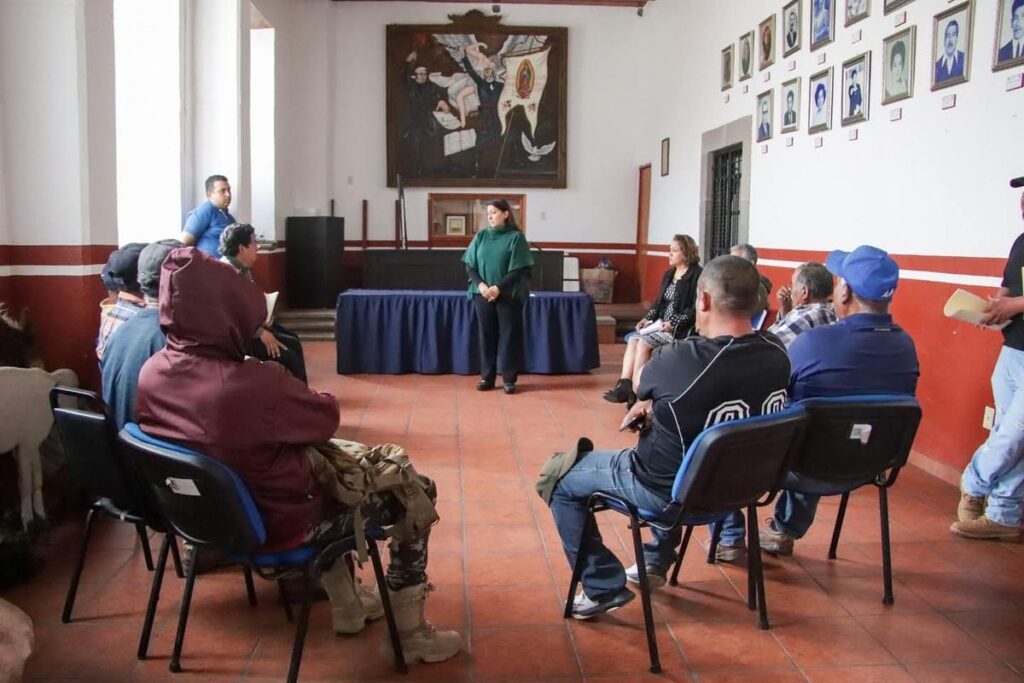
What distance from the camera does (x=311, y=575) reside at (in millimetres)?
2078

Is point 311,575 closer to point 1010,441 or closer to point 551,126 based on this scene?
point 1010,441

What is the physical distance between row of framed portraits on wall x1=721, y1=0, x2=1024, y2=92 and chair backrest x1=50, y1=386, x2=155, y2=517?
3806 millimetres

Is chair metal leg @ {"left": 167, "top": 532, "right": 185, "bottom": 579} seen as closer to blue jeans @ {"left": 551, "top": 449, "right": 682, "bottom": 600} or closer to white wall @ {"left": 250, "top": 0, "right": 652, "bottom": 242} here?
blue jeans @ {"left": 551, "top": 449, "right": 682, "bottom": 600}

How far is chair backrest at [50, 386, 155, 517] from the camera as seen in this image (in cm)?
231

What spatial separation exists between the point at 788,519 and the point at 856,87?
331 cm

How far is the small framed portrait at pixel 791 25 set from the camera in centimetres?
628

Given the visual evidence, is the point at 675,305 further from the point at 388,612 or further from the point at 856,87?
the point at 388,612

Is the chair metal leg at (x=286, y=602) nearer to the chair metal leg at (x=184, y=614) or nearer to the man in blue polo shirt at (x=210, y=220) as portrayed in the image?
the chair metal leg at (x=184, y=614)

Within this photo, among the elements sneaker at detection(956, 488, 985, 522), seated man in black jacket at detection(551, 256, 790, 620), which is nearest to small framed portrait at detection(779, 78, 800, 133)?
sneaker at detection(956, 488, 985, 522)

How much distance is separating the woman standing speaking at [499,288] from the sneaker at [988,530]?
338 centimetres

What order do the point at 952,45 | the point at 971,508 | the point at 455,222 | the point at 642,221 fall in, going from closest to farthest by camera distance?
1. the point at 971,508
2. the point at 952,45
3. the point at 642,221
4. the point at 455,222

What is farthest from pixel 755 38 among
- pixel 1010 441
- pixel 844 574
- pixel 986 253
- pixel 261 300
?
pixel 261 300

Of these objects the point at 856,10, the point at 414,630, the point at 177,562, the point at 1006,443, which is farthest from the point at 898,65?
the point at 177,562

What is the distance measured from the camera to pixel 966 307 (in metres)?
3.26
